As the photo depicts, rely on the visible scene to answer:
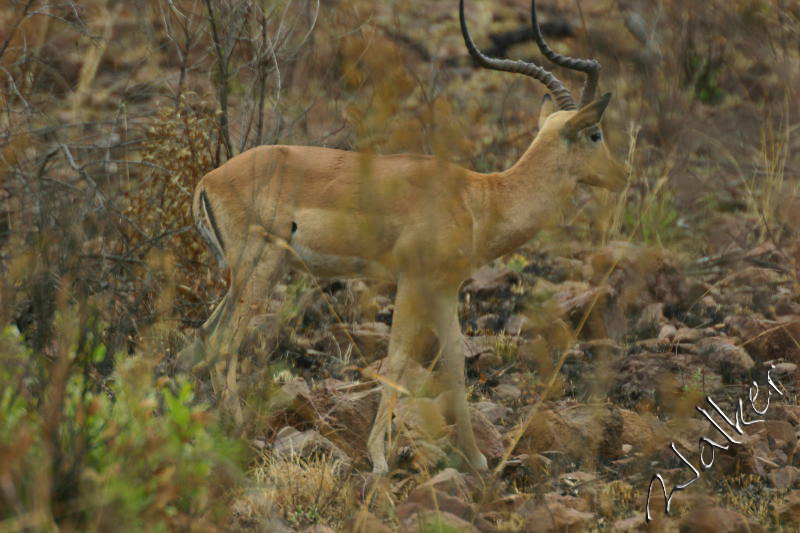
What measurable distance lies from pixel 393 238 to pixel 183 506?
7.32ft

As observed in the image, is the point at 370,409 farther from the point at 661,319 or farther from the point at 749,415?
the point at 661,319

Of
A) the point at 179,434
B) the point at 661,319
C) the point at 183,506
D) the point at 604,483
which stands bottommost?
the point at 661,319

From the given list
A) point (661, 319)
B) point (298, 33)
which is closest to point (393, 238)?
point (661, 319)

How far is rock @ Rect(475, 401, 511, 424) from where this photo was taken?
621 centimetres

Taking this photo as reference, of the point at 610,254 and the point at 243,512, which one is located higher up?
the point at 243,512

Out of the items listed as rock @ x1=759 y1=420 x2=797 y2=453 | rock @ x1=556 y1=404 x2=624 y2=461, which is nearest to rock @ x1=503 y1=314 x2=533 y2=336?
rock @ x1=556 y1=404 x2=624 y2=461

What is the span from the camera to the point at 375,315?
811 cm

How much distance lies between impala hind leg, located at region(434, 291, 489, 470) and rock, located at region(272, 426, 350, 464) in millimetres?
589

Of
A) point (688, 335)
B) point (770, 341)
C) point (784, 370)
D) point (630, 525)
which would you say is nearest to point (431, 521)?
point (630, 525)

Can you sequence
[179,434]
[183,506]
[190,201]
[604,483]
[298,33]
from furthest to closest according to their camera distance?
[298,33], [190,201], [604,483], [183,506], [179,434]

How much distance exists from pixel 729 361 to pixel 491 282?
231 cm

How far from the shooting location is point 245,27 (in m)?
8.04

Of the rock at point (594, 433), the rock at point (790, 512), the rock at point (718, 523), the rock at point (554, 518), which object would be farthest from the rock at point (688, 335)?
the rock at point (718, 523)

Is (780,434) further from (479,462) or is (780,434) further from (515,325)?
(515,325)
